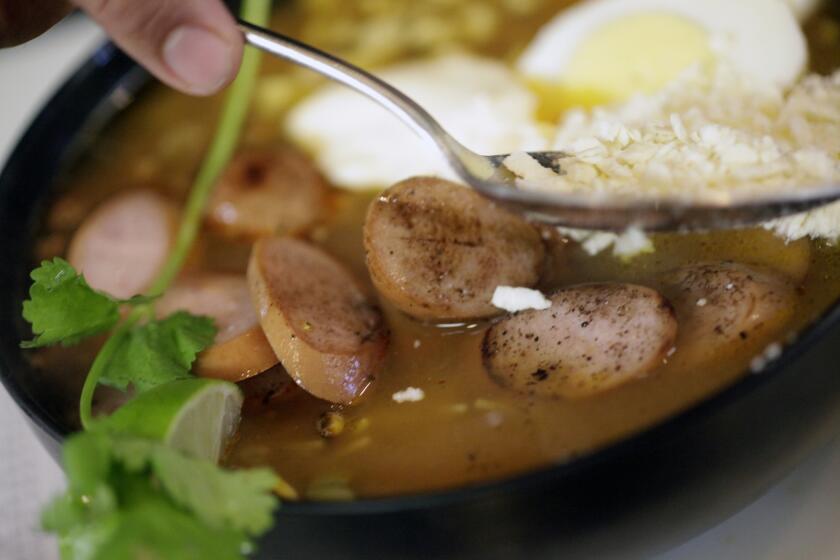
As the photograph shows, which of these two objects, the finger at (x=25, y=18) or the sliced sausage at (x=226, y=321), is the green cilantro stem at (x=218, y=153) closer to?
the sliced sausage at (x=226, y=321)

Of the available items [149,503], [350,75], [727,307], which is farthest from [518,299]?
[149,503]

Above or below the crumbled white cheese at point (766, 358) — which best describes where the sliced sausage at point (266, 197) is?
below

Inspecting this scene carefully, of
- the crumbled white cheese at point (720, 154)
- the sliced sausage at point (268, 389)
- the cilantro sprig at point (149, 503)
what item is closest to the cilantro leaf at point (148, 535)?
the cilantro sprig at point (149, 503)

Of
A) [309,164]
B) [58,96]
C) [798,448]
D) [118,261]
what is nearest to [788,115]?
[798,448]

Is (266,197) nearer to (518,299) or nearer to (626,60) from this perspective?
(518,299)

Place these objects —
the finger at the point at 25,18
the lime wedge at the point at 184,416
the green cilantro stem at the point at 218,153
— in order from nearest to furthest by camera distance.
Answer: the lime wedge at the point at 184,416 → the finger at the point at 25,18 → the green cilantro stem at the point at 218,153

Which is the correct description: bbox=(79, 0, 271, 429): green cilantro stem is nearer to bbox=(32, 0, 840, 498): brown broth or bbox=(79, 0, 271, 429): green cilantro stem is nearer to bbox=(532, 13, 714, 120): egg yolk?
bbox=(32, 0, 840, 498): brown broth

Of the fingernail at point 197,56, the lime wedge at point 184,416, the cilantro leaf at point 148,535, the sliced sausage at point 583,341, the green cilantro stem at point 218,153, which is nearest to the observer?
the cilantro leaf at point 148,535

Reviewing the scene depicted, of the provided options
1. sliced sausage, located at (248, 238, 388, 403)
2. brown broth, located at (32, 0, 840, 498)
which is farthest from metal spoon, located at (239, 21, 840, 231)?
sliced sausage, located at (248, 238, 388, 403)
